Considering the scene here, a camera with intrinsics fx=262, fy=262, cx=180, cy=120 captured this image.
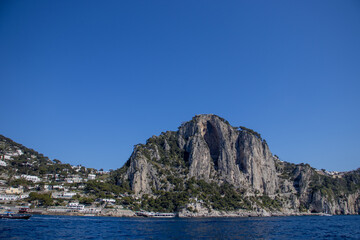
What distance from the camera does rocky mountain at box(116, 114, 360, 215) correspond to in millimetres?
120000

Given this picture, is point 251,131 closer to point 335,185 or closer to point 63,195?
point 335,185

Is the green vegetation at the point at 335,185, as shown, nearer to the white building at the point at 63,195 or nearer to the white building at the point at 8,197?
the white building at the point at 63,195

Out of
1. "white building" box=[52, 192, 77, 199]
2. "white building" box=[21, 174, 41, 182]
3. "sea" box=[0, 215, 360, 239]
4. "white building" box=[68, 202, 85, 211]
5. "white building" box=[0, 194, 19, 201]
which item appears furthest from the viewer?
"white building" box=[21, 174, 41, 182]

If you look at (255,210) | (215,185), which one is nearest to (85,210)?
(215,185)

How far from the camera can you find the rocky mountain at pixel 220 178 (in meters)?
120

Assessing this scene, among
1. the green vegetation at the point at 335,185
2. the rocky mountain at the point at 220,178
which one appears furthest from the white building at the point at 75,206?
the green vegetation at the point at 335,185

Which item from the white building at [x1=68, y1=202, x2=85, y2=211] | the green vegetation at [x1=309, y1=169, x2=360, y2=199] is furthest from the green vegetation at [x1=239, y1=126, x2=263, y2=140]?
the white building at [x1=68, y1=202, x2=85, y2=211]

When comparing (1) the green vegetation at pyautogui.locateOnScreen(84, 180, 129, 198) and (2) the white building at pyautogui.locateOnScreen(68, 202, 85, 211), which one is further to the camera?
(1) the green vegetation at pyautogui.locateOnScreen(84, 180, 129, 198)

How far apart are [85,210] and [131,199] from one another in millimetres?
19408

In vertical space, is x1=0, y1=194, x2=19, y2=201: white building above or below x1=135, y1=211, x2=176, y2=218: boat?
above

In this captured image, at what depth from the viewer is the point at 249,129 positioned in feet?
536

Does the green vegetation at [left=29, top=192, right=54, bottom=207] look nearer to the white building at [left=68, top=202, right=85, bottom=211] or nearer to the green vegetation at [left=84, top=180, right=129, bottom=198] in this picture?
the white building at [left=68, top=202, right=85, bottom=211]

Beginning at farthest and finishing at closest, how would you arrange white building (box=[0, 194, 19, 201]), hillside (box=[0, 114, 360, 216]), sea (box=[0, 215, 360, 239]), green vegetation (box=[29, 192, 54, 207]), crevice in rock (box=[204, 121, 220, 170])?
crevice in rock (box=[204, 121, 220, 170]) < hillside (box=[0, 114, 360, 216]) < white building (box=[0, 194, 19, 201]) < green vegetation (box=[29, 192, 54, 207]) < sea (box=[0, 215, 360, 239])

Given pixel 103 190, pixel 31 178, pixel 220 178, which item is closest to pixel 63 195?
pixel 103 190
